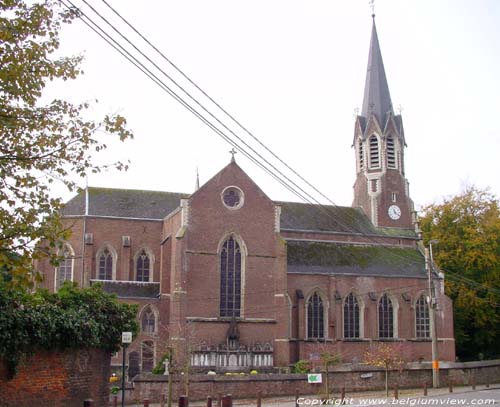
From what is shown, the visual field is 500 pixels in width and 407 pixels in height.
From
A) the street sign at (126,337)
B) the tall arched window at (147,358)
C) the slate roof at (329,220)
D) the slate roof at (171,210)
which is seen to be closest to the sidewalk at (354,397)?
the street sign at (126,337)

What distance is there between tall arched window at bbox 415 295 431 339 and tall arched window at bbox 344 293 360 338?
4692mm

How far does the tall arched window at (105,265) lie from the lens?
47.2 metres

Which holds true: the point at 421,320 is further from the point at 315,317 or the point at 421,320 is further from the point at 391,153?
the point at 391,153

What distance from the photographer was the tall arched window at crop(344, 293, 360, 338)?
48.8 meters

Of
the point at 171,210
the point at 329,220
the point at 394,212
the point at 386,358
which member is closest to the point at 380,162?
the point at 394,212

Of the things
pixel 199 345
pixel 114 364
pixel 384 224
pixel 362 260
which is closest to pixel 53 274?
pixel 114 364

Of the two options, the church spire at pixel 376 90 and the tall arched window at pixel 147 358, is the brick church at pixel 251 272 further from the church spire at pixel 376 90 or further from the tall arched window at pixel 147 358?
the church spire at pixel 376 90

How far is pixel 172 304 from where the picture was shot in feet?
139

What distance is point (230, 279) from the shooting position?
44.5m

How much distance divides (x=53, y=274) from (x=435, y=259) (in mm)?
28706

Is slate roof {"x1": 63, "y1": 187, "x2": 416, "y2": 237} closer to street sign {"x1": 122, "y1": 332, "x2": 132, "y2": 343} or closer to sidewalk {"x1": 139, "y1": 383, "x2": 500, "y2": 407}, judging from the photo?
sidewalk {"x1": 139, "y1": 383, "x2": 500, "y2": 407}

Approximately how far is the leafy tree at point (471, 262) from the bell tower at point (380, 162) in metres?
2.98

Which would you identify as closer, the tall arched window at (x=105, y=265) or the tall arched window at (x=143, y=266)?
the tall arched window at (x=105, y=265)

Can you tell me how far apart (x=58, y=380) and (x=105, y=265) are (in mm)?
29284
